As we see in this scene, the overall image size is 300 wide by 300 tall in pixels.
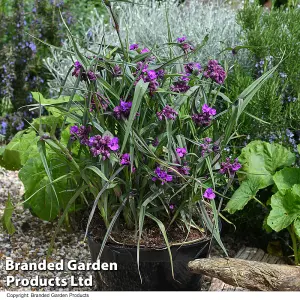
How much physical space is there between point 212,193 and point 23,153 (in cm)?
129

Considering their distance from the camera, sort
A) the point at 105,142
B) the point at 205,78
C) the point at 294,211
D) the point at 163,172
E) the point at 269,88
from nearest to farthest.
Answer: the point at 105,142, the point at 163,172, the point at 205,78, the point at 294,211, the point at 269,88

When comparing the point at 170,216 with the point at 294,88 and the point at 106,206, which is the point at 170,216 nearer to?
the point at 106,206

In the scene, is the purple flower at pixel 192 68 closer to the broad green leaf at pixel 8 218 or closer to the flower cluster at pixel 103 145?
the flower cluster at pixel 103 145

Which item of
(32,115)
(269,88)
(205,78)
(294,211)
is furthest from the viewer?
(32,115)

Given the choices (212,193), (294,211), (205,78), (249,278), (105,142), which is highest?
(205,78)

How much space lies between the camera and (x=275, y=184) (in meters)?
2.77

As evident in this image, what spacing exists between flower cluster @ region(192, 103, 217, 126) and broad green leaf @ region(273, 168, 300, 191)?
633 mm

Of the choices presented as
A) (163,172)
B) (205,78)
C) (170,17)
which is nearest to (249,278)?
(163,172)

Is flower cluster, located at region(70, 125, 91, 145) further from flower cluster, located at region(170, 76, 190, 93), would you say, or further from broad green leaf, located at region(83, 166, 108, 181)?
flower cluster, located at region(170, 76, 190, 93)

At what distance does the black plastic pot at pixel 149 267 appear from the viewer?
2.31 metres

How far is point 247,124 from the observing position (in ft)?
9.87

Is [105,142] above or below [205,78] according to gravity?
below

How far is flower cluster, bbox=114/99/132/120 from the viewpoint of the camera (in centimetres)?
211

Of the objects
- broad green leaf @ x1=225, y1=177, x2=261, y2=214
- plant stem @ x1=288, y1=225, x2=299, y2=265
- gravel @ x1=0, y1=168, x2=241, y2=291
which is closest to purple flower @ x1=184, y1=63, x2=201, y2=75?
broad green leaf @ x1=225, y1=177, x2=261, y2=214
